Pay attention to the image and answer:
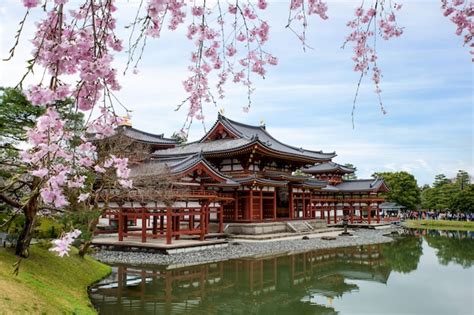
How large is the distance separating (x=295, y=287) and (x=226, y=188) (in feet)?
37.6

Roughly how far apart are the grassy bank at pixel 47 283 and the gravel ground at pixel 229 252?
2.68 m

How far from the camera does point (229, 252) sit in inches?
635

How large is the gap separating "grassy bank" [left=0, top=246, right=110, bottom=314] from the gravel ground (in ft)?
8.80

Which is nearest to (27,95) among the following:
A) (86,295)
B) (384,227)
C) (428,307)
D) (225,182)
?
(86,295)

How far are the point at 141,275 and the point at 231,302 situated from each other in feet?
11.6

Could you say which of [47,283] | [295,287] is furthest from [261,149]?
[47,283]

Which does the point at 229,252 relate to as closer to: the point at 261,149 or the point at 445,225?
the point at 261,149

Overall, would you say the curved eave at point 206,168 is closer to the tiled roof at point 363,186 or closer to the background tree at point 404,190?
the tiled roof at point 363,186

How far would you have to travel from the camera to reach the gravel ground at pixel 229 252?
45.6 ft

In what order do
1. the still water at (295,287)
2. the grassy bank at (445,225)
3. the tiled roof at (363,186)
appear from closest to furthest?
the still water at (295,287), the tiled roof at (363,186), the grassy bank at (445,225)

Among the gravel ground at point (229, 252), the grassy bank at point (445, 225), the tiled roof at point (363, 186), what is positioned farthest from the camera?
the grassy bank at point (445, 225)

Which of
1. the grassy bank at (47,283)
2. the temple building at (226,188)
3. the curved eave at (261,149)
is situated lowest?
the grassy bank at (47,283)

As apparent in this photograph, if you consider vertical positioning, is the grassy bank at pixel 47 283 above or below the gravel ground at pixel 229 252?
above

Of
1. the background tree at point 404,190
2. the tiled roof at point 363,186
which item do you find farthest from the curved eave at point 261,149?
the background tree at point 404,190
